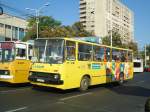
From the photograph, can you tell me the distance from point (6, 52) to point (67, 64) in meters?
4.27

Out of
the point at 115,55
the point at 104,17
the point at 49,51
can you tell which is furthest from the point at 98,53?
the point at 104,17

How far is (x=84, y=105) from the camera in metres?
11.4

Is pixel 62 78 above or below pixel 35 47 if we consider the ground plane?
below

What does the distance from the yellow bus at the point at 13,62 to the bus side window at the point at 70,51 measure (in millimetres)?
3459

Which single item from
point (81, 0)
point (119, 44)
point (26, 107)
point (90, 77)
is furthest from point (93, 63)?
point (81, 0)

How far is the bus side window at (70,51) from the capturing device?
14.2 metres

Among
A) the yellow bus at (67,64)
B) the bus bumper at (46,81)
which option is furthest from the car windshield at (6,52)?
the bus bumper at (46,81)

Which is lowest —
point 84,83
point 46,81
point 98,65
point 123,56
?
point 84,83

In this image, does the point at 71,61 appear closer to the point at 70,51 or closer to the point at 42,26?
the point at 70,51

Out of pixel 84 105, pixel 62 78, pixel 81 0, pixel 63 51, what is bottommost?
pixel 84 105

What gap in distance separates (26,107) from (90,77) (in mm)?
6443

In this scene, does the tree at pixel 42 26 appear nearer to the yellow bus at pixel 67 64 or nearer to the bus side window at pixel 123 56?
the bus side window at pixel 123 56

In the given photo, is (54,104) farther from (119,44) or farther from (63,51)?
(119,44)

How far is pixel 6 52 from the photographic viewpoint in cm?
1659
